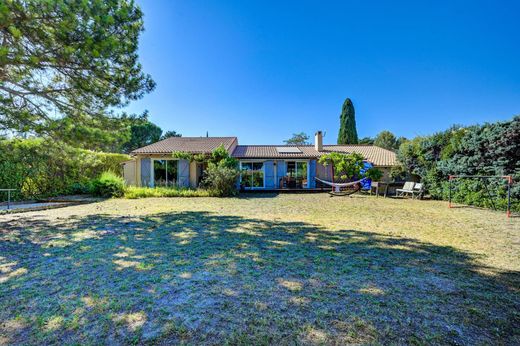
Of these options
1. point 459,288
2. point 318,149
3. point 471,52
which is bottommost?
point 459,288

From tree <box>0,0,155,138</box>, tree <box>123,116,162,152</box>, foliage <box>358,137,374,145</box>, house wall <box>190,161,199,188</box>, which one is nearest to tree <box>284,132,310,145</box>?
foliage <box>358,137,374,145</box>

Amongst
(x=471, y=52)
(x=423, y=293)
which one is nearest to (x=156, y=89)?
(x=423, y=293)

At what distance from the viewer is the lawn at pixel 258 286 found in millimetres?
2008

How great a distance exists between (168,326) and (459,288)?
10.2ft

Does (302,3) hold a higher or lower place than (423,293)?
higher

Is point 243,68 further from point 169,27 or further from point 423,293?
point 423,293

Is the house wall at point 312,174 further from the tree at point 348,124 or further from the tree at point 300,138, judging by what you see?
the tree at point 300,138

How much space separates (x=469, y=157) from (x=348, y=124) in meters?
22.6

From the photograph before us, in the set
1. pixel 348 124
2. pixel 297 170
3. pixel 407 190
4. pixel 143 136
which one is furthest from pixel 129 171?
pixel 348 124

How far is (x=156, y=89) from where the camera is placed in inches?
287

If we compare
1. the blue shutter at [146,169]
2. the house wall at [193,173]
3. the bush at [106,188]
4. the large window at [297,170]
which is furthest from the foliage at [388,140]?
the bush at [106,188]

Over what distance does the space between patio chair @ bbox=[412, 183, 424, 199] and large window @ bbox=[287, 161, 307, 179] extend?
681cm

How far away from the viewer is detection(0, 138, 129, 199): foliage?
7.69 m

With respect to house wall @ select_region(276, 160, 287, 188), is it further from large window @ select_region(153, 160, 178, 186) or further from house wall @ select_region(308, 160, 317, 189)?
large window @ select_region(153, 160, 178, 186)
